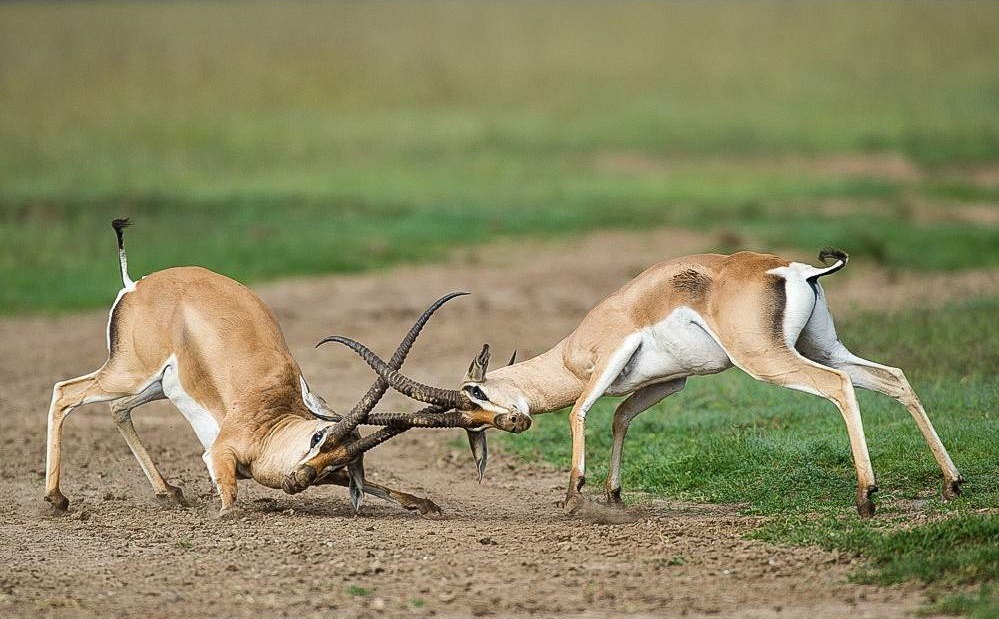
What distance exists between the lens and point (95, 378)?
25.2 feet

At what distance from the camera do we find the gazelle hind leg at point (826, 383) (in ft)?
21.9

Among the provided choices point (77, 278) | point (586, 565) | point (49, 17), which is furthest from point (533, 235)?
point (49, 17)

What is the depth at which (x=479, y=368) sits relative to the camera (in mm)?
7074

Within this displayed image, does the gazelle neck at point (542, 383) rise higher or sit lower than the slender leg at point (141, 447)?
higher

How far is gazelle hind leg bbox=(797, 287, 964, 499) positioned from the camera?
6.93 m

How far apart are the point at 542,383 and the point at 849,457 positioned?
1.81 metres

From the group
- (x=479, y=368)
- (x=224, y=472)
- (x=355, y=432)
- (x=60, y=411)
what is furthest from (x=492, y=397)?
(x=60, y=411)

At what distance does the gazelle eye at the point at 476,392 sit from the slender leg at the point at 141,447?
5.82ft

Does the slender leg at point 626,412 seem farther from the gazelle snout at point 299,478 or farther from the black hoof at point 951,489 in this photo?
the gazelle snout at point 299,478

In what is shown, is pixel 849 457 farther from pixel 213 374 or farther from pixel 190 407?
pixel 190 407

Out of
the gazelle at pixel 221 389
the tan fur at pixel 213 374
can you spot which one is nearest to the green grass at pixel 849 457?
the gazelle at pixel 221 389

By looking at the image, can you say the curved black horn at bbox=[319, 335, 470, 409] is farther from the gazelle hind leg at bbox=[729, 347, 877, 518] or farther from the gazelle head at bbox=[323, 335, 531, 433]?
the gazelle hind leg at bbox=[729, 347, 877, 518]

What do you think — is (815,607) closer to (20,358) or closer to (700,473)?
(700,473)

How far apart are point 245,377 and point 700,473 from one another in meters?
2.60
